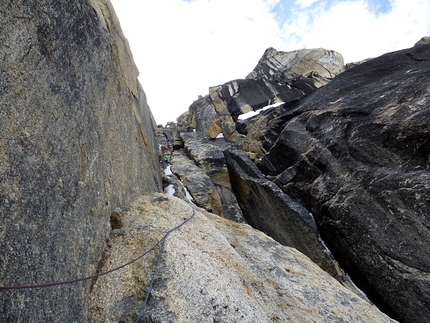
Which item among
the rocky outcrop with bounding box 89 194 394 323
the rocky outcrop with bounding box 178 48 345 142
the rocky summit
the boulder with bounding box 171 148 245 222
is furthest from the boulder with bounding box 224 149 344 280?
the rocky outcrop with bounding box 178 48 345 142

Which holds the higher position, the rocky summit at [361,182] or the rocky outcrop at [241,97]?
the rocky outcrop at [241,97]

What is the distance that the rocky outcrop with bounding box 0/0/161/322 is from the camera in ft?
9.64

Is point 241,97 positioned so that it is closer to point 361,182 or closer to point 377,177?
point 361,182

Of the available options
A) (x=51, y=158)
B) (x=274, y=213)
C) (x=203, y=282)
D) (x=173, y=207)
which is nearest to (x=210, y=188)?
(x=274, y=213)

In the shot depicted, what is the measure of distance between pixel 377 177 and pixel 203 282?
9.12 m

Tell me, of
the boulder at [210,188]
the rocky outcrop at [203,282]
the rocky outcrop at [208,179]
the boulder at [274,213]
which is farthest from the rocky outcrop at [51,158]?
the rocky outcrop at [208,179]

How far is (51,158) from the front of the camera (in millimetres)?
3758

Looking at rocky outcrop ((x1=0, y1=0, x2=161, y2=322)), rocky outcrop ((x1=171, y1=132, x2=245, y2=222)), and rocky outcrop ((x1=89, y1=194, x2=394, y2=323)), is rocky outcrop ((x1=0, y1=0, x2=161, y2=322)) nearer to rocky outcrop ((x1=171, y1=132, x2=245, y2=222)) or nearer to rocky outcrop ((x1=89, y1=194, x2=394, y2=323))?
rocky outcrop ((x1=89, y1=194, x2=394, y2=323))

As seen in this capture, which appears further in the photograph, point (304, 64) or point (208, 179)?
point (304, 64)

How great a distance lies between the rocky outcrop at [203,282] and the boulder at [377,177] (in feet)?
11.9

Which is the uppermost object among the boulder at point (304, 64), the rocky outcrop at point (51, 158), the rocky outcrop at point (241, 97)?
the boulder at point (304, 64)

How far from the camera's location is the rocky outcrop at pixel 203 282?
3.92m

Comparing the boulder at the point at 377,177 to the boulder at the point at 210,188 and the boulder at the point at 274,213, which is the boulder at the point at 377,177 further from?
the boulder at the point at 210,188

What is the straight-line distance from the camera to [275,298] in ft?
17.8
